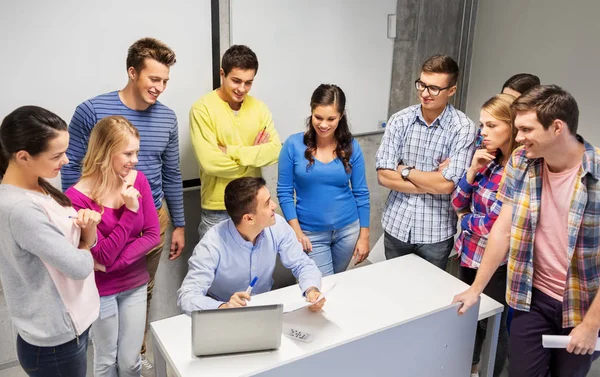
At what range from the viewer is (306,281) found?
7.09ft

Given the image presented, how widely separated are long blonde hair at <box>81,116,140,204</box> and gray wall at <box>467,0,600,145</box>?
10.0 feet

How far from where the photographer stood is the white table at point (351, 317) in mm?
1753

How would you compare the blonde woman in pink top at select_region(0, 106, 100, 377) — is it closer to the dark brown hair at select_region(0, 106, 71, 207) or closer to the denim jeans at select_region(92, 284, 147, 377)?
the dark brown hair at select_region(0, 106, 71, 207)

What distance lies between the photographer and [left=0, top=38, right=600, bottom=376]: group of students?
1677 millimetres

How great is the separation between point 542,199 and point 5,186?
1869mm

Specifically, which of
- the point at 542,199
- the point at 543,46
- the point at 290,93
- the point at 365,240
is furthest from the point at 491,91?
the point at 542,199

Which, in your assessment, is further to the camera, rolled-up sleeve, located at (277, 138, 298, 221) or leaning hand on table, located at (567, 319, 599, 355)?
rolled-up sleeve, located at (277, 138, 298, 221)

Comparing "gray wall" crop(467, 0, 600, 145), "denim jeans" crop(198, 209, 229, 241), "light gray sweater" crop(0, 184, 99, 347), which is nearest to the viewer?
"light gray sweater" crop(0, 184, 99, 347)

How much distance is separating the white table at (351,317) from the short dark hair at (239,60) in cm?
116

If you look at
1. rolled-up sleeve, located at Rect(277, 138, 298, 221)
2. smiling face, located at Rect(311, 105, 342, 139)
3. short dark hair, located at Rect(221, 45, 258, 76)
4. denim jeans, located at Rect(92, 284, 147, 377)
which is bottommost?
denim jeans, located at Rect(92, 284, 147, 377)

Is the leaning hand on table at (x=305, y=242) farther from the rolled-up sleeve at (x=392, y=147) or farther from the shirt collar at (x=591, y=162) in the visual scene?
the shirt collar at (x=591, y=162)

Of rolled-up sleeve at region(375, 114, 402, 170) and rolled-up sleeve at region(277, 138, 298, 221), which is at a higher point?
rolled-up sleeve at region(375, 114, 402, 170)

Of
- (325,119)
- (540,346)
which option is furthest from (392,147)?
(540,346)

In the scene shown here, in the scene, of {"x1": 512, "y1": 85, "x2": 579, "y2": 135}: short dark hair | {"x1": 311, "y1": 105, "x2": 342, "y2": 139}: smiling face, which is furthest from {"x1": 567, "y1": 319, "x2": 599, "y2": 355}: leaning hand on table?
{"x1": 311, "y1": 105, "x2": 342, "y2": 139}: smiling face
